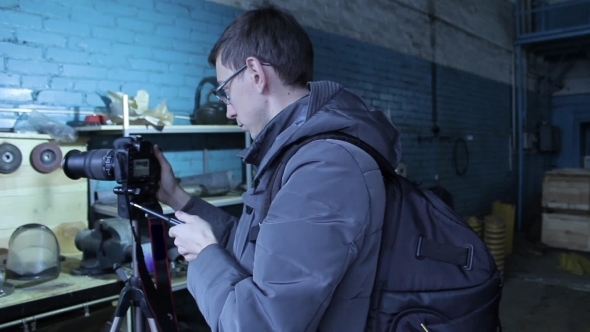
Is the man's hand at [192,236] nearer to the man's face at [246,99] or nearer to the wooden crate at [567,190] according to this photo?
the man's face at [246,99]

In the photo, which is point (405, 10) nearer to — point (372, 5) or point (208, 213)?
point (372, 5)

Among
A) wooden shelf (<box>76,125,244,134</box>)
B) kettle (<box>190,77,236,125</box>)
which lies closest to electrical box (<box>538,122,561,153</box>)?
kettle (<box>190,77,236,125</box>)

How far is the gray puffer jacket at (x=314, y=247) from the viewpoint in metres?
0.78

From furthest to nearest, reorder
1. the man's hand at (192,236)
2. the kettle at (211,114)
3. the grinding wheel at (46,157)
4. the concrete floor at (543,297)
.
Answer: the concrete floor at (543,297) < the kettle at (211,114) < the grinding wheel at (46,157) < the man's hand at (192,236)

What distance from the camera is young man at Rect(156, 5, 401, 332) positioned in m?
0.78

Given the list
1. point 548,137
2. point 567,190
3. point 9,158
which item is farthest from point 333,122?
point 548,137

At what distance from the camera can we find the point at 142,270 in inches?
65.8

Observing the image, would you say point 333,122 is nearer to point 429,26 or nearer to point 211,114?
point 211,114

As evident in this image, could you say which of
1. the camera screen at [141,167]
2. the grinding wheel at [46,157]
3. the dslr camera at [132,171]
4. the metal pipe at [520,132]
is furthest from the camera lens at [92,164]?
the metal pipe at [520,132]

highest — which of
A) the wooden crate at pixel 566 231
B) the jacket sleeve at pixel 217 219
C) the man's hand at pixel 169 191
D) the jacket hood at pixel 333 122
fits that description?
the jacket hood at pixel 333 122

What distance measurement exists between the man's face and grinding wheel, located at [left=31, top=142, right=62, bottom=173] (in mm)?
1698

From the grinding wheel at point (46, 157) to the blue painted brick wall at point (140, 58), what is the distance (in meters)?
0.24

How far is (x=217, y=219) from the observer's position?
1525 mm

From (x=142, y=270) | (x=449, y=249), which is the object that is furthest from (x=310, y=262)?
(x=142, y=270)
